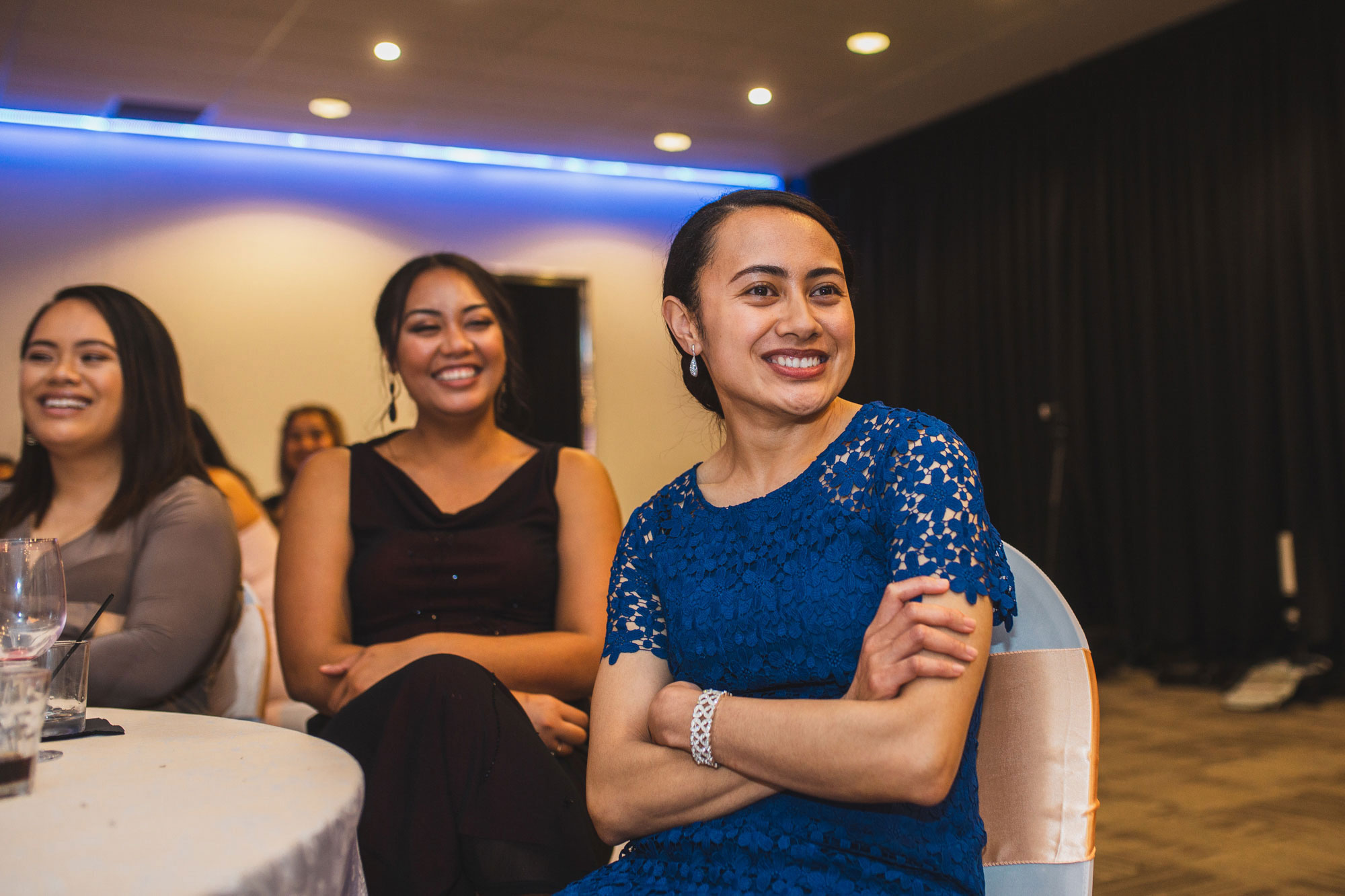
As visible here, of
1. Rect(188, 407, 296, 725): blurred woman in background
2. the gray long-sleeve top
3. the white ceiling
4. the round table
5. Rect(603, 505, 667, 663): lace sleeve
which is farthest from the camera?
the white ceiling

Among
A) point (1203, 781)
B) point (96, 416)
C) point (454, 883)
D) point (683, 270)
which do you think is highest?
point (683, 270)

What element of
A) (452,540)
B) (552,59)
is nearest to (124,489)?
(452,540)

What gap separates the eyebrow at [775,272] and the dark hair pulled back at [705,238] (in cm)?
6

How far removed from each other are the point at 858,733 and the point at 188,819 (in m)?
0.61

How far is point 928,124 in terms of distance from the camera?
6895mm

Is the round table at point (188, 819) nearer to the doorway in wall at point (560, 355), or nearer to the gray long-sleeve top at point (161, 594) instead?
the gray long-sleeve top at point (161, 594)

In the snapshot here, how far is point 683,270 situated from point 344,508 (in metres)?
0.96

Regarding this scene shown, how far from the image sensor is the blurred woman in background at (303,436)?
5.50m

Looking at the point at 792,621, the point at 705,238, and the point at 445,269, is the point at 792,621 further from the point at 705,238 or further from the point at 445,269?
the point at 445,269

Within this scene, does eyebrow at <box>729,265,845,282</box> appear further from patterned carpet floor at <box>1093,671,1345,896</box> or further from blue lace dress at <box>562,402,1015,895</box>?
patterned carpet floor at <box>1093,671,1345,896</box>

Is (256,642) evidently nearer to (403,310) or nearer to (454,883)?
(403,310)

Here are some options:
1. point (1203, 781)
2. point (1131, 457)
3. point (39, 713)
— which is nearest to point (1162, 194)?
point (1131, 457)

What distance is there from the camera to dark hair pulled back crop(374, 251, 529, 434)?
228cm

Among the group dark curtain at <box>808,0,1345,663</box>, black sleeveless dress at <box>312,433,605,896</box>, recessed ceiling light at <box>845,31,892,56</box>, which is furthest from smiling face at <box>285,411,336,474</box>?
black sleeveless dress at <box>312,433,605,896</box>
